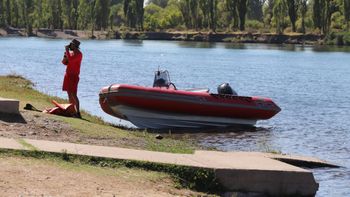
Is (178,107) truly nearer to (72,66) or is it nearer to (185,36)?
(72,66)

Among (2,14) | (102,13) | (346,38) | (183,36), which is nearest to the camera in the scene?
(346,38)

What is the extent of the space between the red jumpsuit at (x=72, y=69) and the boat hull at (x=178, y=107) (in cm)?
356

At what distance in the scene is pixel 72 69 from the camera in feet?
56.3

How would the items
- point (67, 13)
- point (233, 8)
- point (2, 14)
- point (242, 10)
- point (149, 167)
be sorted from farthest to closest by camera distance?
point (2, 14) < point (67, 13) < point (233, 8) < point (242, 10) < point (149, 167)

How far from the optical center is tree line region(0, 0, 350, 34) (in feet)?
386

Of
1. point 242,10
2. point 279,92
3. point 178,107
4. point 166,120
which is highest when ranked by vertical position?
point 242,10

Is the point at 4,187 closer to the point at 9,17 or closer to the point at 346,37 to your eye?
the point at 346,37

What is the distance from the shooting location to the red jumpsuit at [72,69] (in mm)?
16984

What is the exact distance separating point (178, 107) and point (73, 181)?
12457mm

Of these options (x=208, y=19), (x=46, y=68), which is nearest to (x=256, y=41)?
(x=208, y=19)

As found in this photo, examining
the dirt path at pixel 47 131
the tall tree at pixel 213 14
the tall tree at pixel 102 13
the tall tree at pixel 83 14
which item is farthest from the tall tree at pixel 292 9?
the dirt path at pixel 47 131

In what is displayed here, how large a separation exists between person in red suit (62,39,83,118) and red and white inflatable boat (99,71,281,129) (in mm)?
3575

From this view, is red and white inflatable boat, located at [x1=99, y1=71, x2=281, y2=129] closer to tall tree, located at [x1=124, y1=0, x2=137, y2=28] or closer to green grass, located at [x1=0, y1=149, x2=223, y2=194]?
green grass, located at [x1=0, y1=149, x2=223, y2=194]

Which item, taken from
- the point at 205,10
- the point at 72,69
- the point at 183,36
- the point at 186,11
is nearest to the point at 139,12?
the point at 186,11
